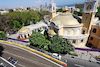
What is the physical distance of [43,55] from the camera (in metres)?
21.7

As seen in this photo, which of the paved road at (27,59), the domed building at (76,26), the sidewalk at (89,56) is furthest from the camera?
the domed building at (76,26)

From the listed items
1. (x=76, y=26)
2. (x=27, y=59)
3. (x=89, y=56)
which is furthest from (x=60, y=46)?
(x=76, y=26)

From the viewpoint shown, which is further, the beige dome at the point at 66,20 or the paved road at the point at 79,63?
the beige dome at the point at 66,20

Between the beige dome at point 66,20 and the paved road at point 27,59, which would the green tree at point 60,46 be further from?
the beige dome at point 66,20

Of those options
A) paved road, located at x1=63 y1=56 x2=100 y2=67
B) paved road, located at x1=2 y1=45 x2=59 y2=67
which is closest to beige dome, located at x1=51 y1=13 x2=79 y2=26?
paved road, located at x1=63 y1=56 x2=100 y2=67

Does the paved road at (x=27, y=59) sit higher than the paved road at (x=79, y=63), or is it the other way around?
the paved road at (x=27, y=59)

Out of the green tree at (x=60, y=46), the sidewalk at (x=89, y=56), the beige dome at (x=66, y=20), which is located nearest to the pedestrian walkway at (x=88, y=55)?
the sidewalk at (x=89, y=56)

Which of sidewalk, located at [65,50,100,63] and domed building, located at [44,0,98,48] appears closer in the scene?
sidewalk, located at [65,50,100,63]

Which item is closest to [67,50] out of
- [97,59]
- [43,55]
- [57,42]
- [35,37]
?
[57,42]

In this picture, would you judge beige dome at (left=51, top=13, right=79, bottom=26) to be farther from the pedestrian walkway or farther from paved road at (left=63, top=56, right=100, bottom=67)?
paved road at (left=63, top=56, right=100, bottom=67)

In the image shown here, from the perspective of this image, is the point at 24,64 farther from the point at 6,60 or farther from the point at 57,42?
the point at 57,42

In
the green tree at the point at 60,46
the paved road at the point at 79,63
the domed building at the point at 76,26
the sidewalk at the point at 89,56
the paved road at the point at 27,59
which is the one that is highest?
the domed building at the point at 76,26

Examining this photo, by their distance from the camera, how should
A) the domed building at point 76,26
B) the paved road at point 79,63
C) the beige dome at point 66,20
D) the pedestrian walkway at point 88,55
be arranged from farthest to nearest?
1. the beige dome at point 66,20
2. the domed building at point 76,26
3. the pedestrian walkway at point 88,55
4. the paved road at point 79,63

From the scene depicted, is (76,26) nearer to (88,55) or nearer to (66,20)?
(66,20)
